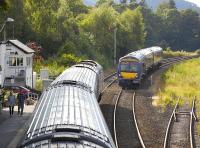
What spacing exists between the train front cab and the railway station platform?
11181 mm

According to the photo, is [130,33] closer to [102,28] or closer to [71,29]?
[102,28]

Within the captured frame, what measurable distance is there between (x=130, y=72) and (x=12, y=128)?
54.5 feet

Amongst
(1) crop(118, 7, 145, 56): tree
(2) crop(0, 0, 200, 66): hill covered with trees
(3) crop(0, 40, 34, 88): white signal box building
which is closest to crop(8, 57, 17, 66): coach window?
(3) crop(0, 40, 34, 88): white signal box building

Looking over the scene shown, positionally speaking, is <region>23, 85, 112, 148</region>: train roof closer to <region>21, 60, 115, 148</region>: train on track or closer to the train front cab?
<region>21, 60, 115, 148</region>: train on track

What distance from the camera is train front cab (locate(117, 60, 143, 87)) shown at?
36094 millimetres

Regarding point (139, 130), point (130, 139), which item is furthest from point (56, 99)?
point (139, 130)

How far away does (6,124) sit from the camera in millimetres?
22266

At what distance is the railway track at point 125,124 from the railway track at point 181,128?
1.42 metres

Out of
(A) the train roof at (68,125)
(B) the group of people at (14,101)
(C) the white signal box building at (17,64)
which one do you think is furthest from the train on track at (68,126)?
(C) the white signal box building at (17,64)

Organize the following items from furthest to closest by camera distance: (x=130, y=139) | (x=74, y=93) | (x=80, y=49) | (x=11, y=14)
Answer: (x=80, y=49) < (x=11, y=14) < (x=130, y=139) < (x=74, y=93)

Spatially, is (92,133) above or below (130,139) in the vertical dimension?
above

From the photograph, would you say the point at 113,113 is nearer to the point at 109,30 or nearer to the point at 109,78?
the point at 109,78

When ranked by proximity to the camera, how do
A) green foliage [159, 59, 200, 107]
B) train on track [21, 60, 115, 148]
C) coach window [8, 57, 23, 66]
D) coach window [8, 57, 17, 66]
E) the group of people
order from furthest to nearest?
coach window [8, 57, 17, 66], coach window [8, 57, 23, 66], green foliage [159, 59, 200, 107], the group of people, train on track [21, 60, 115, 148]

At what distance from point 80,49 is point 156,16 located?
2745 inches
